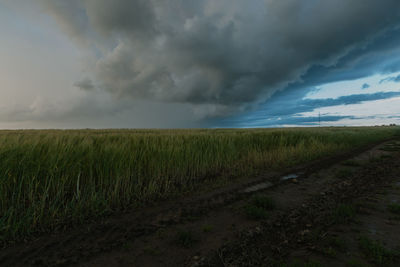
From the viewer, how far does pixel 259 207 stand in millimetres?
3303

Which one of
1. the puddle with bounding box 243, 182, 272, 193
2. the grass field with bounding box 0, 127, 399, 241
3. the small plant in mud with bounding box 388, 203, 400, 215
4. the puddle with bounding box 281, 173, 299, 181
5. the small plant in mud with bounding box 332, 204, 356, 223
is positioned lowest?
the puddle with bounding box 281, 173, 299, 181

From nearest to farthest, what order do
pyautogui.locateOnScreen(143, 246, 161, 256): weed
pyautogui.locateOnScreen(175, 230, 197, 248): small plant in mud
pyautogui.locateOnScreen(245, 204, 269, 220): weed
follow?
1. pyautogui.locateOnScreen(143, 246, 161, 256): weed
2. pyautogui.locateOnScreen(175, 230, 197, 248): small plant in mud
3. pyautogui.locateOnScreen(245, 204, 269, 220): weed

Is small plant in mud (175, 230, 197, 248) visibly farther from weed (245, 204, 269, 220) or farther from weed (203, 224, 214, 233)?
weed (245, 204, 269, 220)

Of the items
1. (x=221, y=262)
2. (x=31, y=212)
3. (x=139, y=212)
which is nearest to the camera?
(x=221, y=262)

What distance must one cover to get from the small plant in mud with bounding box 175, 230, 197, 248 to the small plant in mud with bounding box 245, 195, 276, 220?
113cm

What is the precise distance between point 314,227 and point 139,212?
2.98m

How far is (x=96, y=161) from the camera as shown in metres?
3.92

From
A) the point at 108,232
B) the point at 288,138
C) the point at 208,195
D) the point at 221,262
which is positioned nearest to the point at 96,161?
the point at 108,232

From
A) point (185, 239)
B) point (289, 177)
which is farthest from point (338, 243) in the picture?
point (289, 177)

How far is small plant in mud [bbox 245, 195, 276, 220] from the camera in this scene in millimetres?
2928

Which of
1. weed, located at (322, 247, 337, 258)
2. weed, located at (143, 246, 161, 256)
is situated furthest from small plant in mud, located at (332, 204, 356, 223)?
weed, located at (143, 246, 161, 256)

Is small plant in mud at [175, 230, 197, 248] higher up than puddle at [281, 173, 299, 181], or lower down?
higher up

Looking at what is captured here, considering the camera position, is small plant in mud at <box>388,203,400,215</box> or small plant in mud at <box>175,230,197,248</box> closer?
small plant in mud at <box>175,230,197,248</box>

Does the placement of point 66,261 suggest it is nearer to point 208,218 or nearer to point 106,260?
point 106,260
